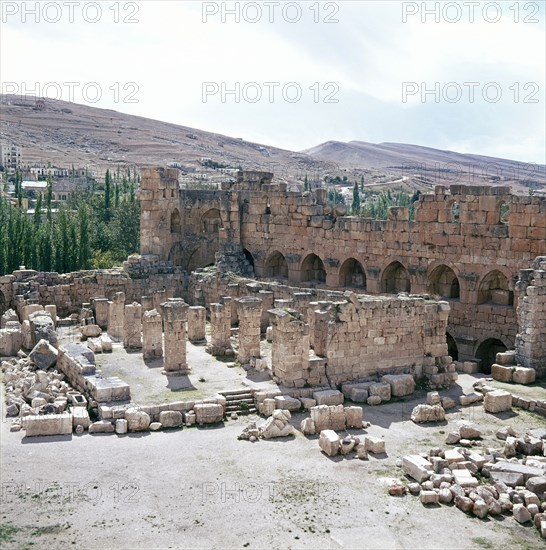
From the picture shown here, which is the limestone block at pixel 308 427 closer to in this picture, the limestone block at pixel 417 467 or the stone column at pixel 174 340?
the limestone block at pixel 417 467

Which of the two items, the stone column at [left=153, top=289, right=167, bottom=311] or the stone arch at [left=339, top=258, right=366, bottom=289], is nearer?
the stone column at [left=153, top=289, right=167, bottom=311]

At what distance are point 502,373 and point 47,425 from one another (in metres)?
12.0

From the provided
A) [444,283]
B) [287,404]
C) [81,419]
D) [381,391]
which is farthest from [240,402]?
[444,283]

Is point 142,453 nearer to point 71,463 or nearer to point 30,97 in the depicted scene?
point 71,463

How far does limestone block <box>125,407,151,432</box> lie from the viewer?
1678 centimetres

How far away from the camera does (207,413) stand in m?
17.2

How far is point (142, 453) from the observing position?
612 inches

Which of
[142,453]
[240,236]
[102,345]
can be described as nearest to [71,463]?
[142,453]

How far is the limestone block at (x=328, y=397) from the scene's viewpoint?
59.9 feet

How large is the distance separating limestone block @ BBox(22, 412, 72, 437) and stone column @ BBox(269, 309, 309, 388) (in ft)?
17.5

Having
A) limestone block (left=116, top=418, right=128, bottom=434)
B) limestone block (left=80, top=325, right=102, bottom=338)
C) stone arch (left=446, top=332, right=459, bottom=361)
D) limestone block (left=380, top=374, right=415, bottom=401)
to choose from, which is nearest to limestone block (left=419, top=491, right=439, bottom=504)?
limestone block (left=380, top=374, right=415, bottom=401)

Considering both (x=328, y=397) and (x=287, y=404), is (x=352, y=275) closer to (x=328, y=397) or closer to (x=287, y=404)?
(x=328, y=397)

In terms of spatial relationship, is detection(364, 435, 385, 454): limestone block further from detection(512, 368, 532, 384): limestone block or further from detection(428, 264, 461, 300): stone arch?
detection(428, 264, 461, 300): stone arch

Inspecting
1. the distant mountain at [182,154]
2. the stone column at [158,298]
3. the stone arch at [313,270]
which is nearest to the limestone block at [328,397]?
the stone column at [158,298]
